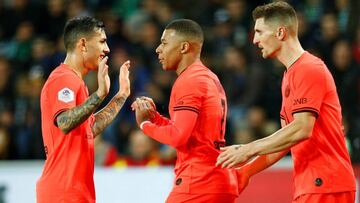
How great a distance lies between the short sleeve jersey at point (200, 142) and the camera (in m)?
6.76

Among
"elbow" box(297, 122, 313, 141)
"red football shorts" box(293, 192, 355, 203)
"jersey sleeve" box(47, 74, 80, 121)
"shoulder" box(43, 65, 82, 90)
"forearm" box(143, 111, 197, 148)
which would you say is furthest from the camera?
"shoulder" box(43, 65, 82, 90)

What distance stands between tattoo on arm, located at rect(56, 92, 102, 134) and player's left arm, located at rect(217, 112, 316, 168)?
1.12 metres

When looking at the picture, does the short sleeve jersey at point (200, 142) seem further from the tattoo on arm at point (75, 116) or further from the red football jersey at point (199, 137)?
the tattoo on arm at point (75, 116)

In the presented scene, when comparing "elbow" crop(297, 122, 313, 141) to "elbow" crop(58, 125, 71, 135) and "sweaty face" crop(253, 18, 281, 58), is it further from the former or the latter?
"elbow" crop(58, 125, 71, 135)

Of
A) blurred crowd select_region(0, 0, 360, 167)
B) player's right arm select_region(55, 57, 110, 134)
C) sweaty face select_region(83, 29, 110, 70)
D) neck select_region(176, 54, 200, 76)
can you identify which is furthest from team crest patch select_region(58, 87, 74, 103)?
blurred crowd select_region(0, 0, 360, 167)

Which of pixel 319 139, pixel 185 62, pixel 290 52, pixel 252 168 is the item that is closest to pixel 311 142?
pixel 319 139

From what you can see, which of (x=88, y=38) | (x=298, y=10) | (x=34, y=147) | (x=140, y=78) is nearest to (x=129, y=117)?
(x=140, y=78)

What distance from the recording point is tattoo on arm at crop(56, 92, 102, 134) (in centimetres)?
674

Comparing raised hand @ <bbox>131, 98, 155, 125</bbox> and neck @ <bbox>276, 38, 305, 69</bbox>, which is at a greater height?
neck @ <bbox>276, 38, 305, 69</bbox>

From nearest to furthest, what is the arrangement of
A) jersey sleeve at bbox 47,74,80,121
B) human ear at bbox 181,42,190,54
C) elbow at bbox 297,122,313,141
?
elbow at bbox 297,122,313,141, jersey sleeve at bbox 47,74,80,121, human ear at bbox 181,42,190,54

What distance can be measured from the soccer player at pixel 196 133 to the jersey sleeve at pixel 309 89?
2.51 feet

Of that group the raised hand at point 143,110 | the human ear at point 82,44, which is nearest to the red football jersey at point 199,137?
the raised hand at point 143,110

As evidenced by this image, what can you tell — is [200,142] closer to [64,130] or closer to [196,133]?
[196,133]

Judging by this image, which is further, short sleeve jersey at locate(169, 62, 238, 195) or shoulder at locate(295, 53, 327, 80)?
short sleeve jersey at locate(169, 62, 238, 195)
